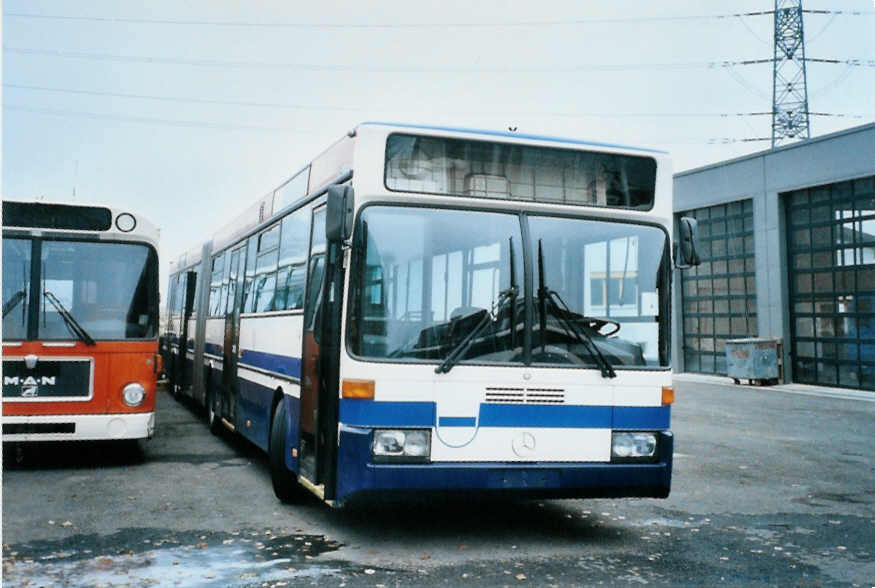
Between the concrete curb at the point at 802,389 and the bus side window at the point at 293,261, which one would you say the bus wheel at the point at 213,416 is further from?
the concrete curb at the point at 802,389

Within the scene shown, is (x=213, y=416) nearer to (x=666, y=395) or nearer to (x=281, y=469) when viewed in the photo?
(x=281, y=469)

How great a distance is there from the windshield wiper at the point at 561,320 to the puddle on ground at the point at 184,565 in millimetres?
2294

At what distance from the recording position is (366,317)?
6.54 m

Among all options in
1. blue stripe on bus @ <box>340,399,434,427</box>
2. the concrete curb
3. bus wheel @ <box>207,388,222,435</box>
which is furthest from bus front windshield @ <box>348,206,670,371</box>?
the concrete curb

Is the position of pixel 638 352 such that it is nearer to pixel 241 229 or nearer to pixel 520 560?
pixel 520 560

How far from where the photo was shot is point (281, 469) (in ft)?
27.2

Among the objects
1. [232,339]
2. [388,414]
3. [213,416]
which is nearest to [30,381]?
[232,339]

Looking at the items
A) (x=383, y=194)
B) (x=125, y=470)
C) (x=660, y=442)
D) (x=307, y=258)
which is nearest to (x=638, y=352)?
(x=660, y=442)

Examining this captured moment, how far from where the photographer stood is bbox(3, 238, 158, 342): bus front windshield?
984 cm

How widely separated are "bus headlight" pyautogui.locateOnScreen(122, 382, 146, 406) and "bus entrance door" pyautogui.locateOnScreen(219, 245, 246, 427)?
127 centimetres

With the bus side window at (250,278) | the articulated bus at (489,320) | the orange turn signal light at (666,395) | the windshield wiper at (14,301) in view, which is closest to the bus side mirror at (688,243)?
the articulated bus at (489,320)

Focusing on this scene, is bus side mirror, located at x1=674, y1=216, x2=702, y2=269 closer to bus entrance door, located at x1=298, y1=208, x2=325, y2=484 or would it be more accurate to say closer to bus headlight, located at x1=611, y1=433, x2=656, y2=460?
bus headlight, located at x1=611, y1=433, x2=656, y2=460

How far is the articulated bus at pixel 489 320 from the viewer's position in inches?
255

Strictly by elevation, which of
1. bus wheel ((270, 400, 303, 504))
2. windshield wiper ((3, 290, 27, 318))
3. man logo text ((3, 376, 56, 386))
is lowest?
bus wheel ((270, 400, 303, 504))
